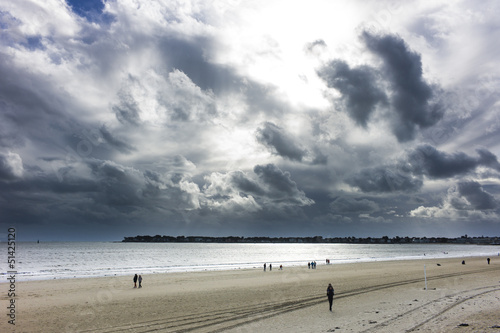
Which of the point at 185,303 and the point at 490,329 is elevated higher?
the point at 490,329

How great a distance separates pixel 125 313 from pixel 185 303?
5063 millimetres

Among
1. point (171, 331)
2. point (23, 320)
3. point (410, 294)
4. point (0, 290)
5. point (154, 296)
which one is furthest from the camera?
point (0, 290)

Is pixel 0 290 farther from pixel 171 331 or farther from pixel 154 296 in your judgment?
pixel 171 331

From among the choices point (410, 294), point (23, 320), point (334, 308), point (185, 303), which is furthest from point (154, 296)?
point (410, 294)

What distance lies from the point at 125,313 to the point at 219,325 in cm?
836

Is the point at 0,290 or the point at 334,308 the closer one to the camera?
the point at 334,308

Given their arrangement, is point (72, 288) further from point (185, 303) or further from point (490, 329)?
point (490, 329)

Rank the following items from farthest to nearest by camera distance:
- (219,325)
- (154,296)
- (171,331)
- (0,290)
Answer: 1. (0,290)
2. (154,296)
3. (219,325)
4. (171,331)

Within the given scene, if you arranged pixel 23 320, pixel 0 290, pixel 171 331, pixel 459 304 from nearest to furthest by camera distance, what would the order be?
pixel 171 331, pixel 23 320, pixel 459 304, pixel 0 290

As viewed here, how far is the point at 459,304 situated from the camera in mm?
22875

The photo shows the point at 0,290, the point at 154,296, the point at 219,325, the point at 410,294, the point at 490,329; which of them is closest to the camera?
the point at 490,329

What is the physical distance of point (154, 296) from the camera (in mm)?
30750

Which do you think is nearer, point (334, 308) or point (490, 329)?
point (490, 329)

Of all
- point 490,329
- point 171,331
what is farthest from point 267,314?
point 490,329
